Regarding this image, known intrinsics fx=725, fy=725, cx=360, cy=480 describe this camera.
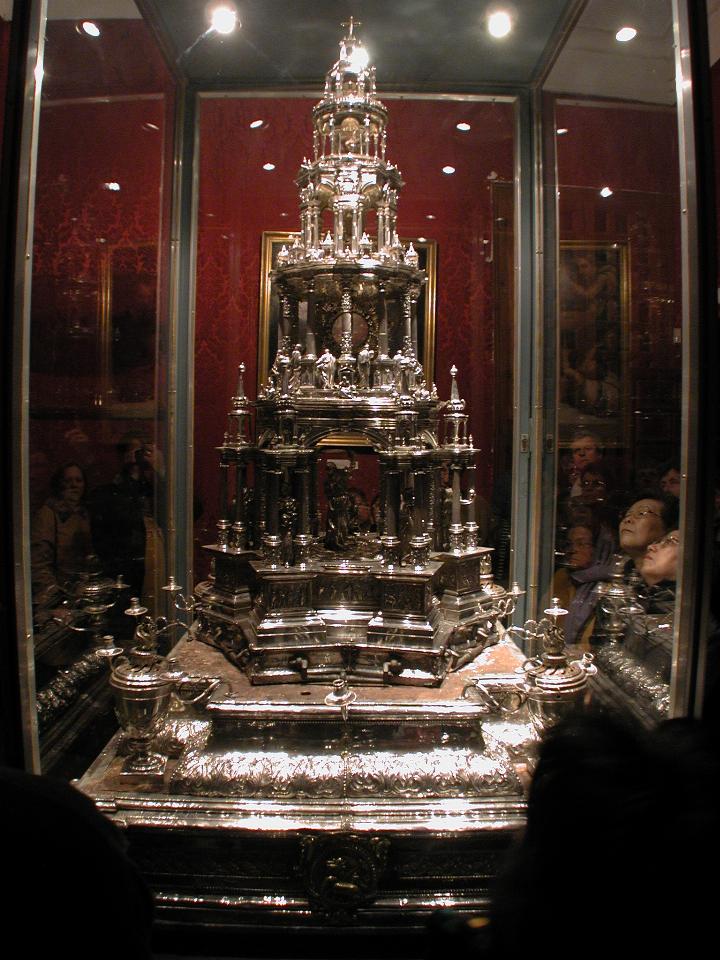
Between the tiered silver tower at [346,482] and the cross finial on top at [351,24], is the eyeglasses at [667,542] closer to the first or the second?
the tiered silver tower at [346,482]

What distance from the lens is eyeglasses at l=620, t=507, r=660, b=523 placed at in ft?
8.65

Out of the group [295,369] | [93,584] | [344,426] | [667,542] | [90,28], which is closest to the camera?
[667,542]

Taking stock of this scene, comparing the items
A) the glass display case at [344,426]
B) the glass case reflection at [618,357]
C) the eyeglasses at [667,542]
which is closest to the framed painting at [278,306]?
the glass display case at [344,426]

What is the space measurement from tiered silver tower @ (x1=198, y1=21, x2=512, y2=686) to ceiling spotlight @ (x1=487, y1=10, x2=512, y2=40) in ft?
2.01

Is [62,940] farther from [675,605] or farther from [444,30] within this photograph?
[444,30]

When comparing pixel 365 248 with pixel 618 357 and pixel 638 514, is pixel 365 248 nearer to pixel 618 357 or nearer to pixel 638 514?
pixel 618 357

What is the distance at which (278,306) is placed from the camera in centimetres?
382

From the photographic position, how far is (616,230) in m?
3.09

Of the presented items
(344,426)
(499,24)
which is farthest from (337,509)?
(499,24)

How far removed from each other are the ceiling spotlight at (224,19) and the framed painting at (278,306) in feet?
3.08

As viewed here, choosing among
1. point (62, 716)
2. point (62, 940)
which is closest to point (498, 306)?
point (62, 716)

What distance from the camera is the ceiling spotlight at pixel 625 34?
279 cm

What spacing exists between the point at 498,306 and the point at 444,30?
1348 mm

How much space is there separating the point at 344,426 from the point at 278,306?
44.5 inches
